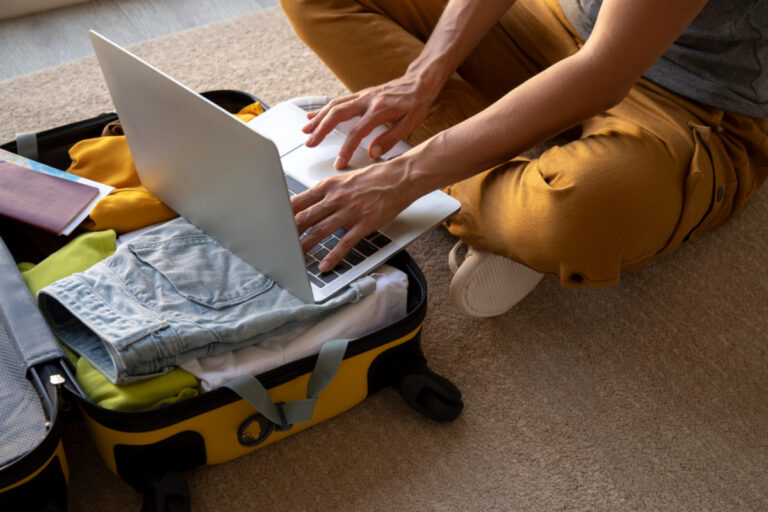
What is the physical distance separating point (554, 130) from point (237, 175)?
46cm

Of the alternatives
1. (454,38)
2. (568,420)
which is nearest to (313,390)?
(568,420)

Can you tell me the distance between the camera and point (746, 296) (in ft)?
4.35

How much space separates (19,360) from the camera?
37.4 inches

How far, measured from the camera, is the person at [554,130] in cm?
101

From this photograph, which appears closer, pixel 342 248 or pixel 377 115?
pixel 342 248

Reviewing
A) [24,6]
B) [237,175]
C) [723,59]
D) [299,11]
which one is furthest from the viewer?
[24,6]

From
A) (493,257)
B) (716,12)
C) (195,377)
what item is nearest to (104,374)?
(195,377)

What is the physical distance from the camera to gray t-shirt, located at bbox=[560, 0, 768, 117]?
1.06 meters

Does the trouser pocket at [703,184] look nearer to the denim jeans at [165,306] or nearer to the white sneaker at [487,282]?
the white sneaker at [487,282]

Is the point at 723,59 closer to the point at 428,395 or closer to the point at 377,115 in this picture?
the point at 377,115

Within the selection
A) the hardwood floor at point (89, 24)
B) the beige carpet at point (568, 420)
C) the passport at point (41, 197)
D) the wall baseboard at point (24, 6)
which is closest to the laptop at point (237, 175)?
the passport at point (41, 197)

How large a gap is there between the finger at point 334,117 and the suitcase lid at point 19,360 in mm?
466

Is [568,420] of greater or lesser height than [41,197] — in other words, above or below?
below

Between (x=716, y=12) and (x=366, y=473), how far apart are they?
33.3 inches
